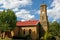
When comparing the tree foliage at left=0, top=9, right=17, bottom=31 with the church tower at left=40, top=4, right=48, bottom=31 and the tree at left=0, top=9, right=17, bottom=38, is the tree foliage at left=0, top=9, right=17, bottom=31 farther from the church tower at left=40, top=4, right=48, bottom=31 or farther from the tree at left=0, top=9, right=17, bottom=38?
the church tower at left=40, top=4, right=48, bottom=31

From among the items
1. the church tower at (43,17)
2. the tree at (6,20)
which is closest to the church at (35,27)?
the church tower at (43,17)

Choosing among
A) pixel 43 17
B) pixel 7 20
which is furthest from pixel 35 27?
pixel 7 20

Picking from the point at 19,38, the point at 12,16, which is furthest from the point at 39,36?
the point at 12,16

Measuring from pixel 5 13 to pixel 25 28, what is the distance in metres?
9.75

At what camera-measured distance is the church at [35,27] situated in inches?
2212

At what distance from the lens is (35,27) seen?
55.4m

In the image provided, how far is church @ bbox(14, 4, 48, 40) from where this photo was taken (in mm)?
56188

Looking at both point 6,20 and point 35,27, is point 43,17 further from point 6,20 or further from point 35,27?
point 6,20

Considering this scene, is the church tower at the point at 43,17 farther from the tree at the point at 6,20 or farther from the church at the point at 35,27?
the tree at the point at 6,20

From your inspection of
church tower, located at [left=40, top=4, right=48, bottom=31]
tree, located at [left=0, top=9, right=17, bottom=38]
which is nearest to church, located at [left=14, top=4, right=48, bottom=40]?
church tower, located at [left=40, top=4, right=48, bottom=31]

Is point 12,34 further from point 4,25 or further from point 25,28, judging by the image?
point 4,25

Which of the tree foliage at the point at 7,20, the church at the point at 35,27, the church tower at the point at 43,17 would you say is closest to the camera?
the tree foliage at the point at 7,20

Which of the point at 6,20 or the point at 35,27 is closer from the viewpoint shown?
the point at 6,20

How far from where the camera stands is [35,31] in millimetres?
55844
